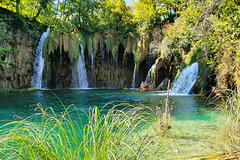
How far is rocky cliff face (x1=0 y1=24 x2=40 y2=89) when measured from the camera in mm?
16703

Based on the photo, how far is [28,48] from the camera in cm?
1858

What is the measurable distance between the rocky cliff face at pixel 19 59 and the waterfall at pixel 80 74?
17.1ft

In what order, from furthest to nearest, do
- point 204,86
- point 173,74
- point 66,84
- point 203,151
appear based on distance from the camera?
point 66,84, point 173,74, point 204,86, point 203,151

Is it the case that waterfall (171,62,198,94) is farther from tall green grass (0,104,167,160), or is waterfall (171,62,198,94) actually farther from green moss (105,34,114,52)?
tall green grass (0,104,167,160)

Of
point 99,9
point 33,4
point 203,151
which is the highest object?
point 99,9

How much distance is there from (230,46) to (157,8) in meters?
19.0

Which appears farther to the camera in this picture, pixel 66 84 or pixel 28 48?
pixel 66 84

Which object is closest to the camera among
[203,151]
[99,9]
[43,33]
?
[203,151]

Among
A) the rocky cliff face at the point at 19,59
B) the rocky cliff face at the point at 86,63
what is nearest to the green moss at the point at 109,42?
the rocky cliff face at the point at 86,63

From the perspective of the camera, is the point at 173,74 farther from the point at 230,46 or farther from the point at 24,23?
the point at 24,23

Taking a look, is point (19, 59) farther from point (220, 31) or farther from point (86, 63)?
point (220, 31)

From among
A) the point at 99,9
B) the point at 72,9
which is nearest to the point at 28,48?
the point at 72,9

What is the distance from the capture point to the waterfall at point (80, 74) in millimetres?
21859

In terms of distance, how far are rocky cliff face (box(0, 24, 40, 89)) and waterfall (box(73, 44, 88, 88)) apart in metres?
5.20
